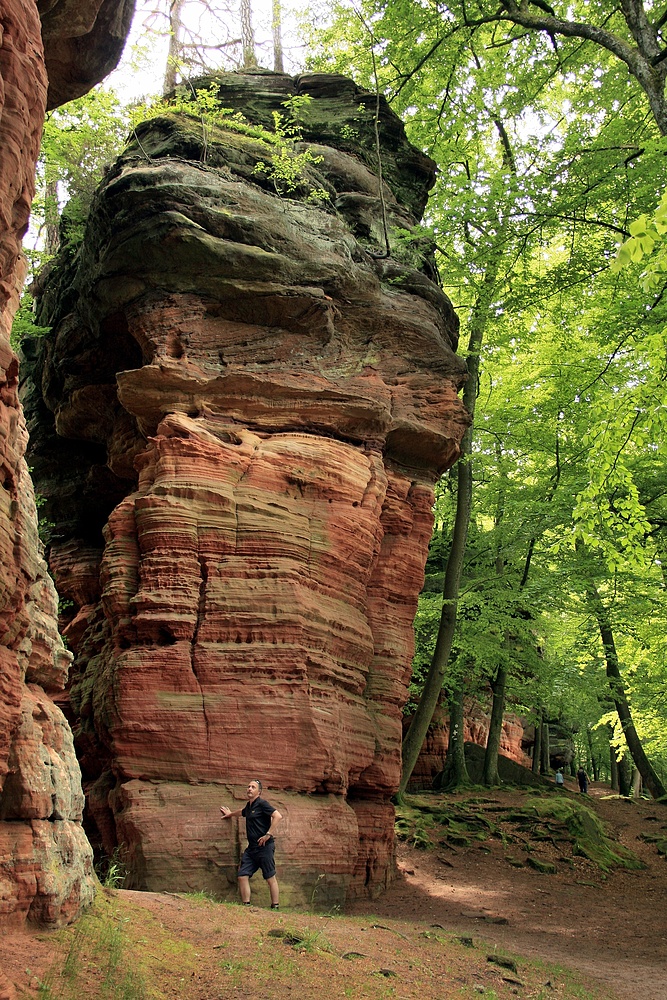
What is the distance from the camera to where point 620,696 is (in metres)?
23.9

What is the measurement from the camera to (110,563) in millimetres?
11406

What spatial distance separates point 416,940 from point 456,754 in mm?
14888

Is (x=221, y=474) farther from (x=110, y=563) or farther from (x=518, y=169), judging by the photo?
(x=518, y=169)

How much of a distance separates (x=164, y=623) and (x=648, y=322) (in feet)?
28.7

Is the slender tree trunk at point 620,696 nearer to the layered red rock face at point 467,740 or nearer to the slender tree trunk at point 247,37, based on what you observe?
the layered red rock face at point 467,740

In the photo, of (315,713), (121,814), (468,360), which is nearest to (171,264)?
(315,713)

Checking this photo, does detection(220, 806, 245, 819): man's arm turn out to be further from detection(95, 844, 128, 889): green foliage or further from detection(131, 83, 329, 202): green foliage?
detection(131, 83, 329, 202): green foliage

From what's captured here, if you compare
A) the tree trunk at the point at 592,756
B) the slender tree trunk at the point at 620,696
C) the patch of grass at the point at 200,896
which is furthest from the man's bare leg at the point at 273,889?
the tree trunk at the point at 592,756

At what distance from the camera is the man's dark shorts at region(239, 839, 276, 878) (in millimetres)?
9289

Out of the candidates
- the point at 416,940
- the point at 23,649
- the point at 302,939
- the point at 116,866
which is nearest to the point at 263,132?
the point at 23,649

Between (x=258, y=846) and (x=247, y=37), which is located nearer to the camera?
(x=258, y=846)

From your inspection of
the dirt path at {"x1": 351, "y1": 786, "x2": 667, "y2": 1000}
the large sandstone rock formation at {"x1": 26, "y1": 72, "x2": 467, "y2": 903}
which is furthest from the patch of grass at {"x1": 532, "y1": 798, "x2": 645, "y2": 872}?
the large sandstone rock formation at {"x1": 26, "y1": 72, "x2": 467, "y2": 903}

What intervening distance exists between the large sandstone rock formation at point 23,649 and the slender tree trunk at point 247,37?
16.7 meters

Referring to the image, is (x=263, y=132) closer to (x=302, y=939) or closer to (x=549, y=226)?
(x=549, y=226)
